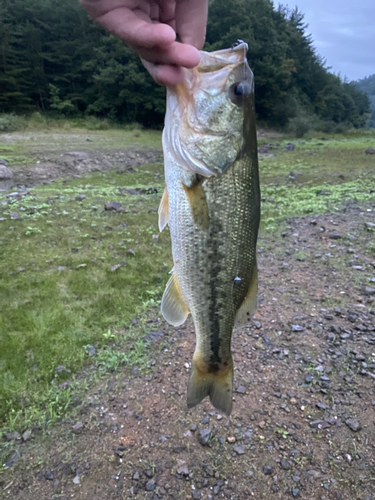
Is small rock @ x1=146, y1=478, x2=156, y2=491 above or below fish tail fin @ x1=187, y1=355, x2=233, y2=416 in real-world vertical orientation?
below

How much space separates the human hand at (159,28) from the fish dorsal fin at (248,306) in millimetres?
1236

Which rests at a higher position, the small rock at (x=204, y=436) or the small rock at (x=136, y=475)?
the small rock at (x=204, y=436)

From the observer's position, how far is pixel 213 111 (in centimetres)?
194

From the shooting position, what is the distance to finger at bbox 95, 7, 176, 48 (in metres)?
1.54

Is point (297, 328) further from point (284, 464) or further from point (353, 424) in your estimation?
point (284, 464)

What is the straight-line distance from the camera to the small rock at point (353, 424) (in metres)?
2.93

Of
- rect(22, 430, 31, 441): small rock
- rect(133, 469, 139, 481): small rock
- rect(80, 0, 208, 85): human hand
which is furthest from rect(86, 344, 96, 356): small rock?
rect(80, 0, 208, 85): human hand

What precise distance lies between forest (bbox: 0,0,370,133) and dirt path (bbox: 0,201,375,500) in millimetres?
28704

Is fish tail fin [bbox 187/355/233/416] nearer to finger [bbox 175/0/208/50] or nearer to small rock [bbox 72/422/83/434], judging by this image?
small rock [bbox 72/422/83/434]

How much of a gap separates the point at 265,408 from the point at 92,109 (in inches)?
1310

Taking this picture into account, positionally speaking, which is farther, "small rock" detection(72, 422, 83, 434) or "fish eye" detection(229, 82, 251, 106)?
"small rock" detection(72, 422, 83, 434)

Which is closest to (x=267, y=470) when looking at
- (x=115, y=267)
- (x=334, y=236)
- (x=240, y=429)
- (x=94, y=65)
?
(x=240, y=429)

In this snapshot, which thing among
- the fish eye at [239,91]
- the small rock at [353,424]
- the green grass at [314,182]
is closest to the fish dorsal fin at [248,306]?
the fish eye at [239,91]

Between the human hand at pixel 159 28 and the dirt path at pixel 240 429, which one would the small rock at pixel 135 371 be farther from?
the human hand at pixel 159 28
